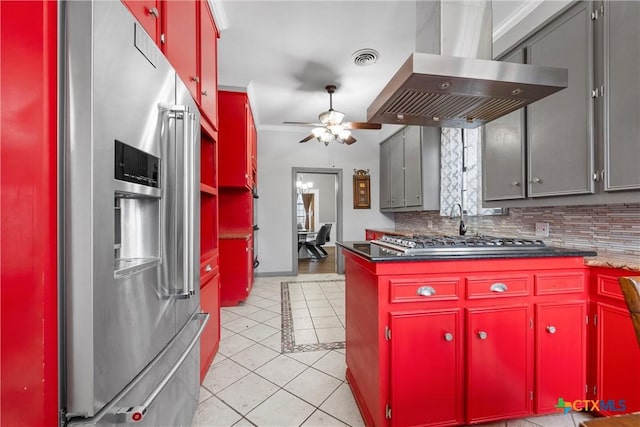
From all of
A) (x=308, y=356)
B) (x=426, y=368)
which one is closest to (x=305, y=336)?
(x=308, y=356)

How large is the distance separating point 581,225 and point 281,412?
239 centimetres

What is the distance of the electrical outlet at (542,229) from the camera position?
7.08 feet

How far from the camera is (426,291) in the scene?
133cm

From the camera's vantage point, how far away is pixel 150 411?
3.05 feet

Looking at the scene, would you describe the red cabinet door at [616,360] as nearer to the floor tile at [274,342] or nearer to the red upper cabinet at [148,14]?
the floor tile at [274,342]

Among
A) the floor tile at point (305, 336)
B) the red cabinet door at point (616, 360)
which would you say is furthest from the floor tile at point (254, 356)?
the red cabinet door at point (616, 360)

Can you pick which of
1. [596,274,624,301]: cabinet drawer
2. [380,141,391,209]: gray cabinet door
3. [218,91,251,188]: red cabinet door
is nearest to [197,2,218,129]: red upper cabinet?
[218,91,251,188]: red cabinet door

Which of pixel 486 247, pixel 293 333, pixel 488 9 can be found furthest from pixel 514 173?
pixel 293 333

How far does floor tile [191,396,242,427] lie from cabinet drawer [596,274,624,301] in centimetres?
215

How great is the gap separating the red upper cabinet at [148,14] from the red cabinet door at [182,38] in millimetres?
67

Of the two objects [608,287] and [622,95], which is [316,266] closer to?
[608,287]

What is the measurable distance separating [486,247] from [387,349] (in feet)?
2.56

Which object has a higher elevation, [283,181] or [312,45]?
[312,45]

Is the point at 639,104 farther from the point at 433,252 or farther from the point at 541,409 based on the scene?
the point at 541,409
